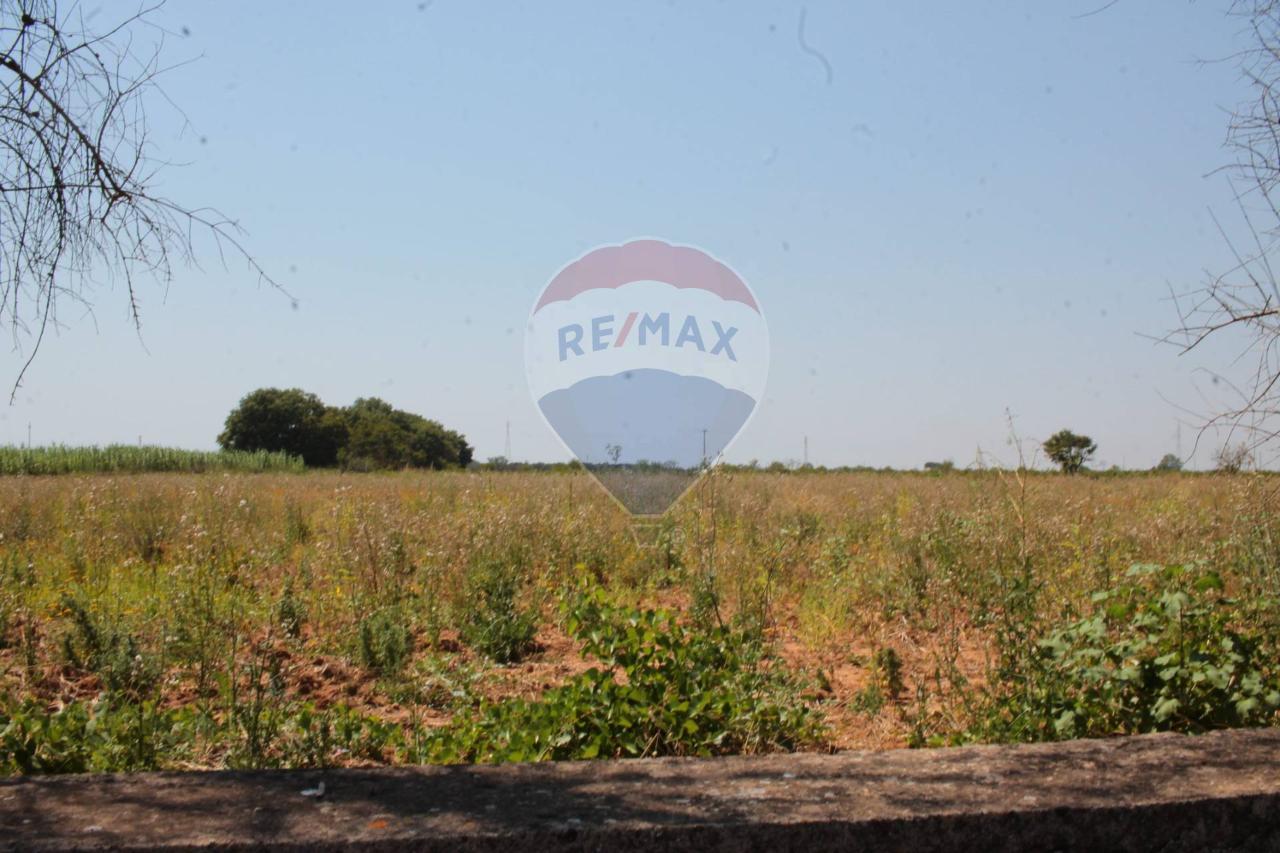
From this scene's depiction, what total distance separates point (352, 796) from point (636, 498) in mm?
9158

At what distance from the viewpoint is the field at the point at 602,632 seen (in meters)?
3.48

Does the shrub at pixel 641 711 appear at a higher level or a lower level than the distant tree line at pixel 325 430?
lower

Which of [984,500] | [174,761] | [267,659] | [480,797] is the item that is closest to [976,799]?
[480,797]

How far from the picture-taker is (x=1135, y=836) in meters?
2.13

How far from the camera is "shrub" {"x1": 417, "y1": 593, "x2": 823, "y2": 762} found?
3439 mm

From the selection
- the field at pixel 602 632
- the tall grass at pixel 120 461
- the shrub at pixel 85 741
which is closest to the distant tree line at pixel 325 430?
the tall grass at pixel 120 461

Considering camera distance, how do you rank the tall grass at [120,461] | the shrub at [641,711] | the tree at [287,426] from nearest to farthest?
1. the shrub at [641,711]
2. the tall grass at [120,461]
3. the tree at [287,426]

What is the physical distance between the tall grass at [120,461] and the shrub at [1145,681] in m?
23.7

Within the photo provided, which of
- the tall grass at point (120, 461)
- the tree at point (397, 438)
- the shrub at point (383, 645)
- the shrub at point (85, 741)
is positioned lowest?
A: the shrub at point (85, 741)

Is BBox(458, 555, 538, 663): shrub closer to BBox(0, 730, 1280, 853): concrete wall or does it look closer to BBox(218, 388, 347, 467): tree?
BBox(0, 730, 1280, 853): concrete wall

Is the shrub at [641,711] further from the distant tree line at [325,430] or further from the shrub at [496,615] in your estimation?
the distant tree line at [325,430]

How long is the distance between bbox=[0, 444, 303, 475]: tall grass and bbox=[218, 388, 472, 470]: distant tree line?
8116mm

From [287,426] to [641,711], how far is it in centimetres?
4659

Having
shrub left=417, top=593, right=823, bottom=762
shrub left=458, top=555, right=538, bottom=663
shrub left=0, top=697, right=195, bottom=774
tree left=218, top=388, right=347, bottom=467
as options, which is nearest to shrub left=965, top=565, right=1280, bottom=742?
shrub left=417, top=593, right=823, bottom=762
